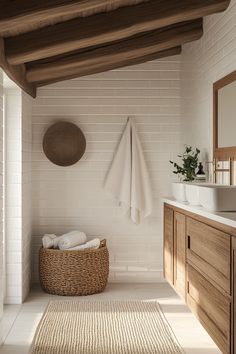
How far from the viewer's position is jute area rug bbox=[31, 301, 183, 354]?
16.6 ft

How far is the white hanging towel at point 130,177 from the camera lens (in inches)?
302

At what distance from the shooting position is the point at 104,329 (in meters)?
5.67

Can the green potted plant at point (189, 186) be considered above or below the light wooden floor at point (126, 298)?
above

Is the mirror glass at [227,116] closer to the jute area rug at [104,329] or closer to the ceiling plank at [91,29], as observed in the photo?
the ceiling plank at [91,29]

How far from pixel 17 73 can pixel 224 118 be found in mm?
1782

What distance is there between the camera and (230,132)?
5414mm

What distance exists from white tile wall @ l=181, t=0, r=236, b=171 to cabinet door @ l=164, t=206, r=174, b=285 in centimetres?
76

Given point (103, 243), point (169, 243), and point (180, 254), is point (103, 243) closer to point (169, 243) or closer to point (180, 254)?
point (169, 243)

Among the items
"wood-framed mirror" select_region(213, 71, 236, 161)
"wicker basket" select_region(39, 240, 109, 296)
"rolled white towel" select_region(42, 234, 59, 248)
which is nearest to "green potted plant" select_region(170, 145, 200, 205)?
"wood-framed mirror" select_region(213, 71, 236, 161)

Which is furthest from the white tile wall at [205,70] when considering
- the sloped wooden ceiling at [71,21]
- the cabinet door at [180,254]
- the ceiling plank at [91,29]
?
the cabinet door at [180,254]

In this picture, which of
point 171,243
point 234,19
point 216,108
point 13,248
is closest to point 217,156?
point 216,108

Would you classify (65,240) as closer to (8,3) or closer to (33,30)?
(33,30)

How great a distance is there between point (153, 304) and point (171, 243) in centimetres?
114

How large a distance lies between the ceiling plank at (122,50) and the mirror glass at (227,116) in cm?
84
